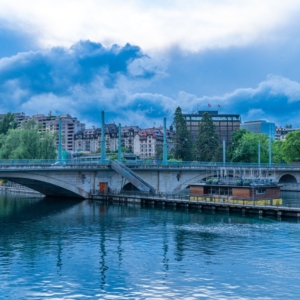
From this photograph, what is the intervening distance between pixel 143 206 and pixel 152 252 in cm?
3590

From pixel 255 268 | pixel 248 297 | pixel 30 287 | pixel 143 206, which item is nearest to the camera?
pixel 248 297

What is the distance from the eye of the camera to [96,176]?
88.4 m

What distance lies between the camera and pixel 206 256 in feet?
131

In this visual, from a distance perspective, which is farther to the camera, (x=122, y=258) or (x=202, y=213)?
(x=202, y=213)

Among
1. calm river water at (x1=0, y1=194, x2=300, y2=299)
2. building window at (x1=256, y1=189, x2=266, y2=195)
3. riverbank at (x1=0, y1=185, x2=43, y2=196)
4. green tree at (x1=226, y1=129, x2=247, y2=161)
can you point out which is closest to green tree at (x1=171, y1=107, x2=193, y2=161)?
green tree at (x1=226, y1=129, x2=247, y2=161)

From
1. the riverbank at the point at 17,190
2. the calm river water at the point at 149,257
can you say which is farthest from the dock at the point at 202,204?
the riverbank at the point at 17,190

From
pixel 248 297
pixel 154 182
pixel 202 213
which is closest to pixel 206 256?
pixel 248 297

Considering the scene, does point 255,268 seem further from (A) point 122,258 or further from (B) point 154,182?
(B) point 154,182

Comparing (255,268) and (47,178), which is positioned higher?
(47,178)

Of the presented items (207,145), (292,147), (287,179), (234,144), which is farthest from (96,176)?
→ (234,144)

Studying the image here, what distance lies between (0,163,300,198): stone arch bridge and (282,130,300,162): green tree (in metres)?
33.1

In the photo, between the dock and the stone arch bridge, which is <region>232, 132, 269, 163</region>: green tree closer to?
the stone arch bridge

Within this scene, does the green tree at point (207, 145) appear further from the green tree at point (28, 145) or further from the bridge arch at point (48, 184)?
the bridge arch at point (48, 184)

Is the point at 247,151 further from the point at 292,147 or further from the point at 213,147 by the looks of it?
the point at 292,147
